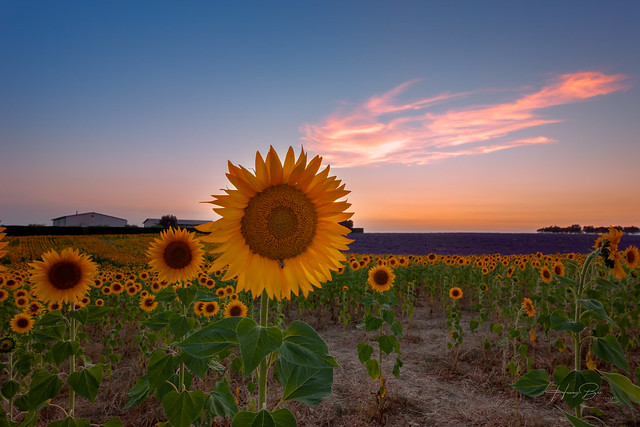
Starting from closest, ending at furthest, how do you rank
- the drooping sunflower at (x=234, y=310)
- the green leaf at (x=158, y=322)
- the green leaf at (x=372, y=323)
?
the green leaf at (x=158, y=322) < the green leaf at (x=372, y=323) < the drooping sunflower at (x=234, y=310)

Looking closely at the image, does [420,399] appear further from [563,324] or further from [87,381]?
[87,381]

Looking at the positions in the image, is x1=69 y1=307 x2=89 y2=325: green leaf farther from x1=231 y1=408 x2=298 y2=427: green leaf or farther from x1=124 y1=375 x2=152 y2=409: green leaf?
x1=231 y1=408 x2=298 y2=427: green leaf

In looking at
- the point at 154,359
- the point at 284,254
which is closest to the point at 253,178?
the point at 284,254

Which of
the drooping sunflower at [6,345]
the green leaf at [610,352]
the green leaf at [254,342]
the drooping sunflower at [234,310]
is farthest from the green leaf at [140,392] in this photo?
the green leaf at [610,352]

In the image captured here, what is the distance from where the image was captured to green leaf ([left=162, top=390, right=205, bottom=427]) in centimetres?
231

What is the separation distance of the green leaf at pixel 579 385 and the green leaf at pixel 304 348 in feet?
6.84

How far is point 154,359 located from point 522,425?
4108mm

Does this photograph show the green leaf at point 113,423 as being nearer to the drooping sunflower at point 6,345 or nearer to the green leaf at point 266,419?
the green leaf at point 266,419

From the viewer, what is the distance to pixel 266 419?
1.61 meters

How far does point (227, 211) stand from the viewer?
1.76 m

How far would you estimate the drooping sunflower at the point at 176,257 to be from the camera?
3584 millimetres

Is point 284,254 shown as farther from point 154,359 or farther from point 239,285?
point 154,359

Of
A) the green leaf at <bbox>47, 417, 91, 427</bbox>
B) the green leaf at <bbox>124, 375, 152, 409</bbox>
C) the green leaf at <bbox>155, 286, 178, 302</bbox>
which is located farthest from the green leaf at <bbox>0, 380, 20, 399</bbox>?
the green leaf at <bbox>155, 286, 178, 302</bbox>

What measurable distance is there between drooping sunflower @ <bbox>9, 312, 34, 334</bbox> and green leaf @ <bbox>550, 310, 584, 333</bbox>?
5.99 meters
